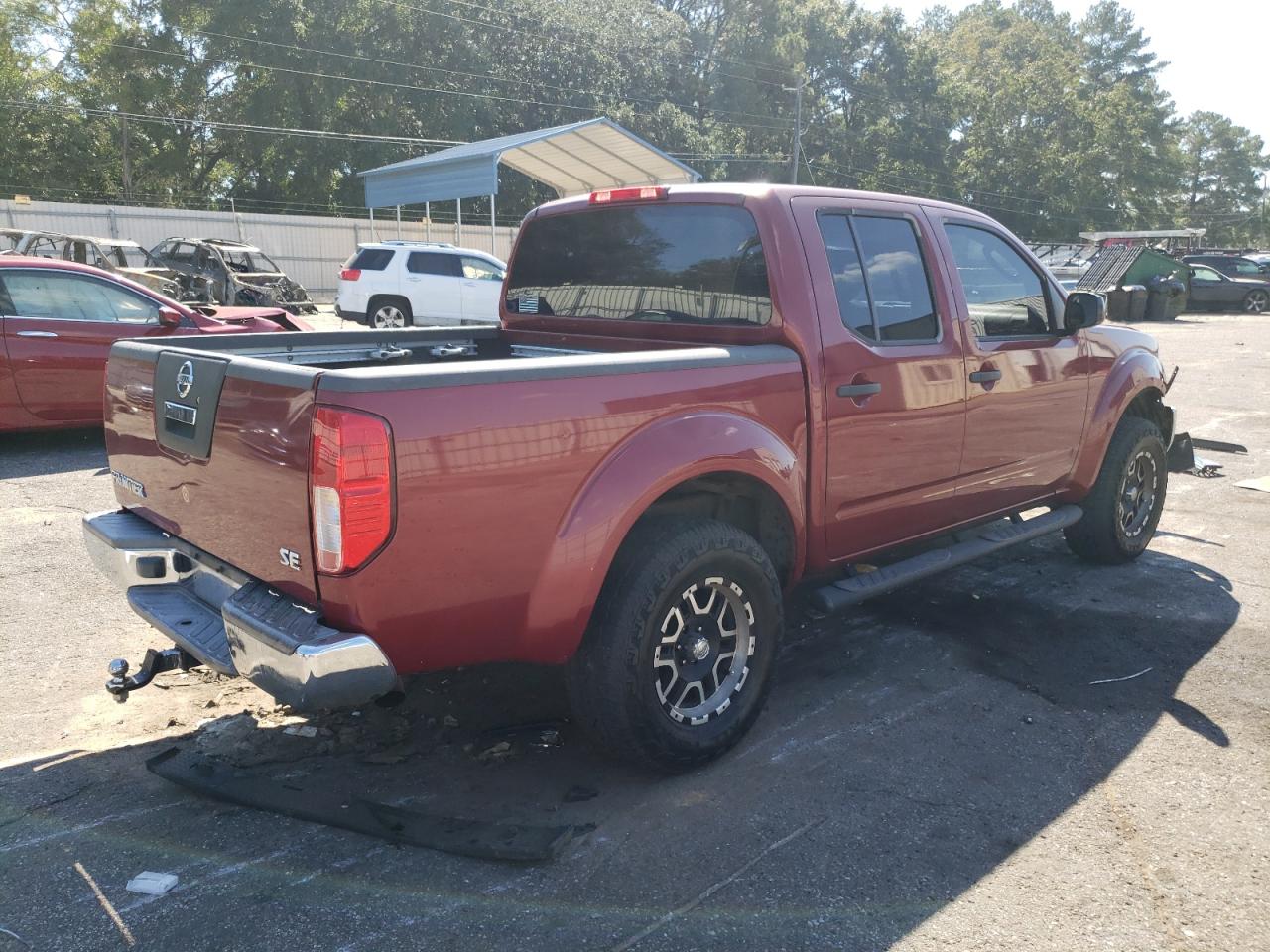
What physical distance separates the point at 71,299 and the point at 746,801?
289 inches

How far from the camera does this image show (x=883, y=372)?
152 inches

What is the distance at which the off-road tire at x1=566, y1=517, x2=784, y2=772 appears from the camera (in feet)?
9.97

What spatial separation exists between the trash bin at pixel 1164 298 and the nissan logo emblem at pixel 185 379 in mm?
30454

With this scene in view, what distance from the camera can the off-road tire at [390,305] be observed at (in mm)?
18703

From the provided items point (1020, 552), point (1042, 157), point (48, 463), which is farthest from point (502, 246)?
point (1042, 157)

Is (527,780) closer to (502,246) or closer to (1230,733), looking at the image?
(1230,733)

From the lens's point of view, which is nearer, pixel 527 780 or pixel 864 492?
pixel 527 780

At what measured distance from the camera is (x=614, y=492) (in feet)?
9.63

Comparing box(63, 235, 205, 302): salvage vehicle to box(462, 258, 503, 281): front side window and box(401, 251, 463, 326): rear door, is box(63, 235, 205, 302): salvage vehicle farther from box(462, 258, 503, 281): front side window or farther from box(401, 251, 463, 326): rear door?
box(462, 258, 503, 281): front side window

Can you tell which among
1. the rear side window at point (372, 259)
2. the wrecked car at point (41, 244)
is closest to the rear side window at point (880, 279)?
the rear side window at point (372, 259)

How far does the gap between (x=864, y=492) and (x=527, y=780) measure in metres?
1.75

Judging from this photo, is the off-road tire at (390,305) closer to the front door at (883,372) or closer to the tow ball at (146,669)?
the front door at (883,372)

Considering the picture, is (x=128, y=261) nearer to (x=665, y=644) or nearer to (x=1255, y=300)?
(x=665, y=644)

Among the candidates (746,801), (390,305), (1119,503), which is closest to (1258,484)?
(1119,503)
